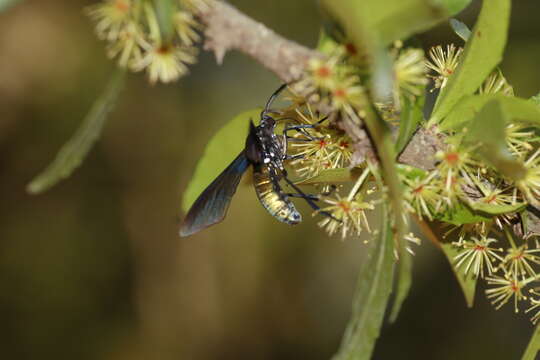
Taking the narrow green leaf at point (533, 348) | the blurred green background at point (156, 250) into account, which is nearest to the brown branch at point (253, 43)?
the narrow green leaf at point (533, 348)

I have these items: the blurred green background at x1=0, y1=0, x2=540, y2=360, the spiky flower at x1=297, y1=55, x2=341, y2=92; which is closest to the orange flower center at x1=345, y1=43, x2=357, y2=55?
the spiky flower at x1=297, y1=55, x2=341, y2=92

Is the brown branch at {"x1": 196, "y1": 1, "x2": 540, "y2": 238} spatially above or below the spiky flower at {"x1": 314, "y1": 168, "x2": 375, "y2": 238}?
above

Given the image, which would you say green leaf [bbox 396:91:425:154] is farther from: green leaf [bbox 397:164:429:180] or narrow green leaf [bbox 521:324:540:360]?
narrow green leaf [bbox 521:324:540:360]

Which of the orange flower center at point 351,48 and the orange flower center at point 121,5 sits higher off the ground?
the orange flower center at point 351,48

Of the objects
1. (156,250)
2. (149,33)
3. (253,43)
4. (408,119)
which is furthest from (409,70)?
(156,250)

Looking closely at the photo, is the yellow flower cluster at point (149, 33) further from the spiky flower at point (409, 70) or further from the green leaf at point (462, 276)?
the green leaf at point (462, 276)

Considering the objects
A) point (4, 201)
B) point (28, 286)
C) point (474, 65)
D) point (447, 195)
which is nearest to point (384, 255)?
point (447, 195)

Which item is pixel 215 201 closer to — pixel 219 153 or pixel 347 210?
pixel 219 153
